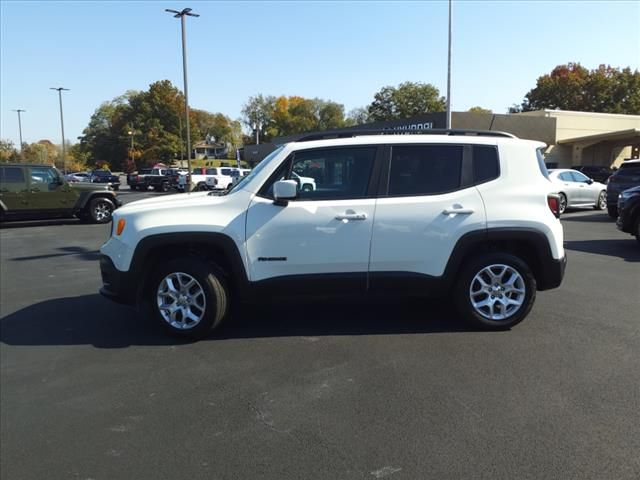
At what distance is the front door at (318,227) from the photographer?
→ 4.62 m

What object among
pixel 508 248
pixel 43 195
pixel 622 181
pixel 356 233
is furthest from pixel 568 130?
pixel 356 233

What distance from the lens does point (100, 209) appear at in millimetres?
15719

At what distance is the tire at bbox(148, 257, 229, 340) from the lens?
4.66m

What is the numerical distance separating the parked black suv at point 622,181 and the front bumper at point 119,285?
13089 millimetres

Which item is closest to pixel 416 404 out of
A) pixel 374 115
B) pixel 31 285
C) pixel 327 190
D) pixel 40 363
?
pixel 327 190

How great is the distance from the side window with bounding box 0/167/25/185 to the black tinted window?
14.1m

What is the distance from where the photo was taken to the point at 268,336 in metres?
4.87

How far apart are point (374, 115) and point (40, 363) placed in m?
78.6

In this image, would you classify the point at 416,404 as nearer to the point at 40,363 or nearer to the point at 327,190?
the point at 327,190

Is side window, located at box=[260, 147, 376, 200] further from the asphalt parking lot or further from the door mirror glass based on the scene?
the asphalt parking lot

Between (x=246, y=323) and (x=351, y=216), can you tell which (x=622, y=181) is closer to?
(x=351, y=216)

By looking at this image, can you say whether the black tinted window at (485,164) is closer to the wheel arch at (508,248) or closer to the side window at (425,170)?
the side window at (425,170)

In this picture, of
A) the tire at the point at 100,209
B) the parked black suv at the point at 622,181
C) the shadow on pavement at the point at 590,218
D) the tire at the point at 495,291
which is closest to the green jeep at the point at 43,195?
the tire at the point at 100,209

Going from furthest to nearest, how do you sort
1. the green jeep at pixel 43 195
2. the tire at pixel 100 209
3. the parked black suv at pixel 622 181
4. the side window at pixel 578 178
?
the side window at pixel 578 178, the tire at pixel 100 209, the green jeep at pixel 43 195, the parked black suv at pixel 622 181
